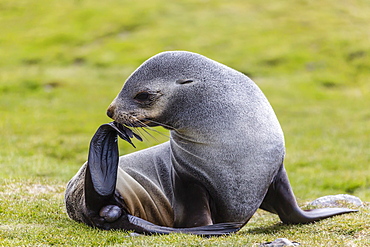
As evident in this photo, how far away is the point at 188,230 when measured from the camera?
21.7 feet

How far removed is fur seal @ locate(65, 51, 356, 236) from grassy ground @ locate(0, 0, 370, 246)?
1.27 feet

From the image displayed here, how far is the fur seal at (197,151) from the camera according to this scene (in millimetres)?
6840

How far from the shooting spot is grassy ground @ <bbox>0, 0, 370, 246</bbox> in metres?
7.45

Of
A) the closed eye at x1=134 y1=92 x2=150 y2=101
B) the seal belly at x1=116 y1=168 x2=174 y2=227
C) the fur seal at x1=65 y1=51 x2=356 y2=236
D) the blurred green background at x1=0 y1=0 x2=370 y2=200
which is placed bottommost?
the blurred green background at x1=0 y1=0 x2=370 y2=200

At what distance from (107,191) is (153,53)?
43755 mm

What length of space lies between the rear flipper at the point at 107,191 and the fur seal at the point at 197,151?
0.01m

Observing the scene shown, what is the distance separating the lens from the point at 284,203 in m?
7.43

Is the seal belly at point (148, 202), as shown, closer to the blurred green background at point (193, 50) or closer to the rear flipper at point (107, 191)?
the rear flipper at point (107, 191)

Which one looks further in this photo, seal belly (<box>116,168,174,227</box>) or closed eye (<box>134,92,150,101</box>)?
seal belly (<box>116,168,174,227</box>)

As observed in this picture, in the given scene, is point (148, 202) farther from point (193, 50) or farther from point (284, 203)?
point (193, 50)

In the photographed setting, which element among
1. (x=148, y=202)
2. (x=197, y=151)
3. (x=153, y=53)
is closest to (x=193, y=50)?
(x=153, y=53)

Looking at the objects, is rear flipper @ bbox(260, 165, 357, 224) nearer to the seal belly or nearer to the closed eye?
the seal belly

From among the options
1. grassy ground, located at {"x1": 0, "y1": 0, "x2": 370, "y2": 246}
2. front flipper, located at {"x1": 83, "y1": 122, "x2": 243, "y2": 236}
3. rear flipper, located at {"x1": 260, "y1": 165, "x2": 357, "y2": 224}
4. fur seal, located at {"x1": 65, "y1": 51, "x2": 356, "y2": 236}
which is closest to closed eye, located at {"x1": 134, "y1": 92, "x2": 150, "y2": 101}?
fur seal, located at {"x1": 65, "y1": 51, "x2": 356, "y2": 236}

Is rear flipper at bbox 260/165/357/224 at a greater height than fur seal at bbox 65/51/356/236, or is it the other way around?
fur seal at bbox 65/51/356/236
